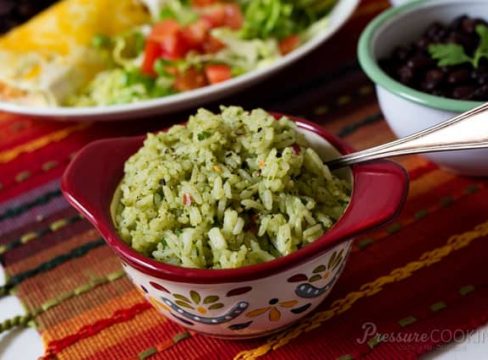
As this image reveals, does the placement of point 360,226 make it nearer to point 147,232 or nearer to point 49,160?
point 147,232

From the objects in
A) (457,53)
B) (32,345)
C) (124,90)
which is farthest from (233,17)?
(32,345)

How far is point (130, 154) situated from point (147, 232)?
0.87 feet

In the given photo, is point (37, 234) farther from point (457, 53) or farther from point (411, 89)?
point (457, 53)

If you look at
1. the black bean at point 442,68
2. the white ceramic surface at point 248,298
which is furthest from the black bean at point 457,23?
the white ceramic surface at point 248,298

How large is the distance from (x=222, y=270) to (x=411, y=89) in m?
0.62

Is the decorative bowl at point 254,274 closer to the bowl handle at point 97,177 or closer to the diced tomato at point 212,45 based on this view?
the bowl handle at point 97,177

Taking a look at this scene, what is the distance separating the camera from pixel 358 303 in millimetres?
1159

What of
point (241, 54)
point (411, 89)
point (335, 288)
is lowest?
point (335, 288)

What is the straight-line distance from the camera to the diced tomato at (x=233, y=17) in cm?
207

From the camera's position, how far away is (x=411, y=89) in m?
1.31

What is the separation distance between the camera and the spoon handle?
1.07 meters

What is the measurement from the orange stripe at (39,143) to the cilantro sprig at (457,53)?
972mm

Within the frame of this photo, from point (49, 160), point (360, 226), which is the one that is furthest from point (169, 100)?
point (360, 226)

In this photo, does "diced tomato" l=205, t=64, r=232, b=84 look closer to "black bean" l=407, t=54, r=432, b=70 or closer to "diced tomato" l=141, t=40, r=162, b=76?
"diced tomato" l=141, t=40, r=162, b=76
